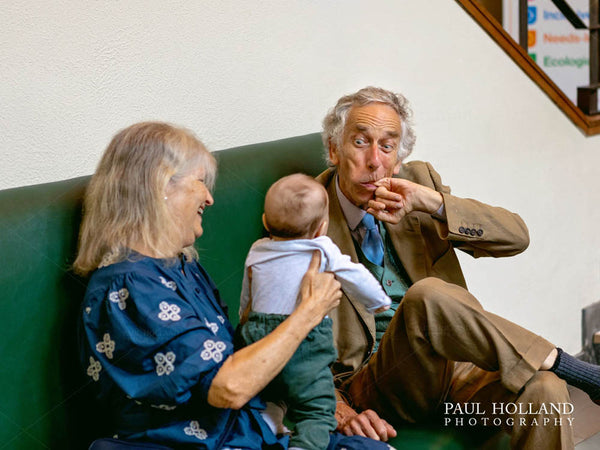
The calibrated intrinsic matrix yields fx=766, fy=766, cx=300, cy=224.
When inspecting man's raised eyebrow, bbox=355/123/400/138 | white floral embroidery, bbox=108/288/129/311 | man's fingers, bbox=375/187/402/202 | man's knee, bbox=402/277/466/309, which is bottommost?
man's knee, bbox=402/277/466/309

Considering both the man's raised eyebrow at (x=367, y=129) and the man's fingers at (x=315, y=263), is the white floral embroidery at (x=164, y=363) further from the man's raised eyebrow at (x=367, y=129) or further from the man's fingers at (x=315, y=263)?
the man's raised eyebrow at (x=367, y=129)

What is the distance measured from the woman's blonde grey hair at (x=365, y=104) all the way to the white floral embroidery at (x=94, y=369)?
41.9 inches

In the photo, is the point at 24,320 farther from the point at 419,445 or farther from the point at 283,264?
the point at 419,445

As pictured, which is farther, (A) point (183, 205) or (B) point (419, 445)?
(B) point (419, 445)

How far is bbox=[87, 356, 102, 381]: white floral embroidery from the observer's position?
4.99ft

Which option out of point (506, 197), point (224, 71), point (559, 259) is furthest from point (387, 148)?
point (559, 259)

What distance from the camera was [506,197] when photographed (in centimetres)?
373

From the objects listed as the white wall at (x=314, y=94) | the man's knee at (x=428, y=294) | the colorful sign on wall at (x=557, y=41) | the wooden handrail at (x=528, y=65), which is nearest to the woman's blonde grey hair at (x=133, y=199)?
the white wall at (x=314, y=94)

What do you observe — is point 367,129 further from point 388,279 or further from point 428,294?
point 428,294

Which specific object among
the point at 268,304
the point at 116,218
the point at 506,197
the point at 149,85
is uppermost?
the point at 149,85

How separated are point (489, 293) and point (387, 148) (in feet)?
5.48

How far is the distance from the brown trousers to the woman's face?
0.58 meters

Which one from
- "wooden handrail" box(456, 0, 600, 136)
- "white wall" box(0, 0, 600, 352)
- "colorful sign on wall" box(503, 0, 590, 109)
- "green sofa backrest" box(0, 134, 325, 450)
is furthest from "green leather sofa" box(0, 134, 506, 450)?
"colorful sign on wall" box(503, 0, 590, 109)

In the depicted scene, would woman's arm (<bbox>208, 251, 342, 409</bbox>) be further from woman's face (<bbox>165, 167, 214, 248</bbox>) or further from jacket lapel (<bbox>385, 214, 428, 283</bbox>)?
jacket lapel (<bbox>385, 214, 428, 283</bbox>)
